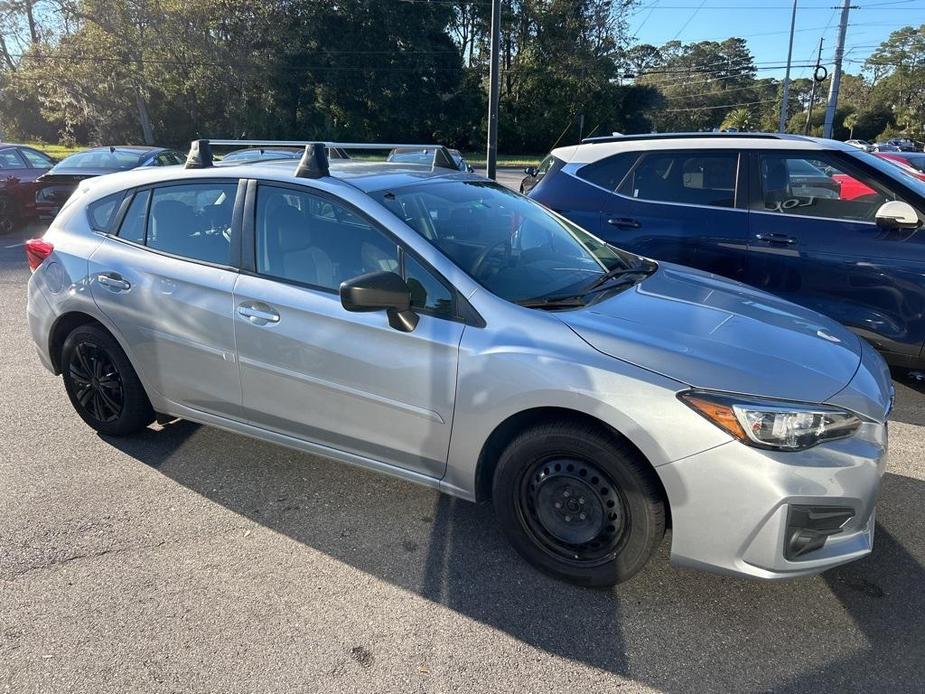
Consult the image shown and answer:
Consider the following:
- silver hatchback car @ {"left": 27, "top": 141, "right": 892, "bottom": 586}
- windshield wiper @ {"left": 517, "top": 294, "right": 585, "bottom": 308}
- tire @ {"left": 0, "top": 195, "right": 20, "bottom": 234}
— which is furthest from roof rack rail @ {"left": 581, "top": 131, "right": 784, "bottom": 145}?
tire @ {"left": 0, "top": 195, "right": 20, "bottom": 234}

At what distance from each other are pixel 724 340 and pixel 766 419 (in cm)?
43

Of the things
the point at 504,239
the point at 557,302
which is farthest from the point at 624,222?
the point at 557,302

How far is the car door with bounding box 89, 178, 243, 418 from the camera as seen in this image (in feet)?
10.9

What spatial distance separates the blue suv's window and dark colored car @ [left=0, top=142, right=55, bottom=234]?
10.7 metres

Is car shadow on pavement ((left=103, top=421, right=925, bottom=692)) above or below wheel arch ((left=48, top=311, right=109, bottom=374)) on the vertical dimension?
below

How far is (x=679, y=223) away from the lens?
5258 mm

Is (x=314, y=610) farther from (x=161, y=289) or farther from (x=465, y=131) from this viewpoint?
(x=465, y=131)

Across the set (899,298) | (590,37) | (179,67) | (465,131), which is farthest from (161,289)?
(590,37)

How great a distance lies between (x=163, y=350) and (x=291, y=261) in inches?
36.6

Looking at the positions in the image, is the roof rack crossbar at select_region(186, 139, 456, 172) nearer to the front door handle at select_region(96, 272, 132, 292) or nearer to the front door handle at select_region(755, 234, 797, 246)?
the front door handle at select_region(96, 272, 132, 292)

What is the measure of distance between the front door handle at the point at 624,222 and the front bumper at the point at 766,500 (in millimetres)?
3226

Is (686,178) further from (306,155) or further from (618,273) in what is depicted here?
(306,155)

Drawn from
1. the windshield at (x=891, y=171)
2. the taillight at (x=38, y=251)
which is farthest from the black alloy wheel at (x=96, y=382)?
the windshield at (x=891, y=171)

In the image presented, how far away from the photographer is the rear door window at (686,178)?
5.18 meters
